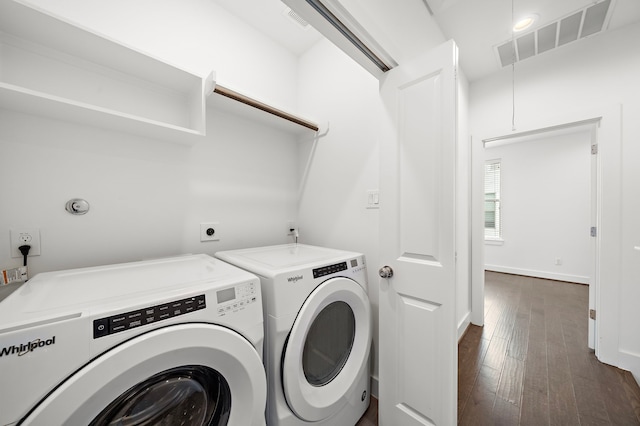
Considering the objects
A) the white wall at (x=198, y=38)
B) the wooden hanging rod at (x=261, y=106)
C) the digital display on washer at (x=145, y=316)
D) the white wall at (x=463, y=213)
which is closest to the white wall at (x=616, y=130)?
the white wall at (x=463, y=213)

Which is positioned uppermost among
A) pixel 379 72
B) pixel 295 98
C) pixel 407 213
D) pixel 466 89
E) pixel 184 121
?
pixel 466 89

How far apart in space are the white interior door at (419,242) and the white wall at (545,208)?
4289mm

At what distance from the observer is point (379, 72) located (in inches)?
50.1

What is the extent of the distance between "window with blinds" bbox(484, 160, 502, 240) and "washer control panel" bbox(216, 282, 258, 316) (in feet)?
16.7

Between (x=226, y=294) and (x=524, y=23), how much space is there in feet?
8.74

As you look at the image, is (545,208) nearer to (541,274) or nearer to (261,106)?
(541,274)

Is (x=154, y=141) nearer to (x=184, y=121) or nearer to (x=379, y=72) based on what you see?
(x=184, y=121)

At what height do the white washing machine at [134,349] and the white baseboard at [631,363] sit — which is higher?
the white washing machine at [134,349]

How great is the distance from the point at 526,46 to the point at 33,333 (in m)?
3.25

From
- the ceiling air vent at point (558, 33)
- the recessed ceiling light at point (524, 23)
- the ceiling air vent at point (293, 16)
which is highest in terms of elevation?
the ceiling air vent at point (293, 16)

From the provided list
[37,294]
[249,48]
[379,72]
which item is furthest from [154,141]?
[379,72]

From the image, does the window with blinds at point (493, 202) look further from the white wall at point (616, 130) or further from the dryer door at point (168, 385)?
the dryer door at point (168, 385)

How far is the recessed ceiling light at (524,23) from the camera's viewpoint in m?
1.67

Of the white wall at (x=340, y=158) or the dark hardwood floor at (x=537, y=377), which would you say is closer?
the dark hardwood floor at (x=537, y=377)
